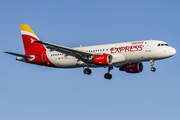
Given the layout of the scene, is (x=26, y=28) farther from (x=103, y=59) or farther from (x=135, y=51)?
(x=135, y=51)

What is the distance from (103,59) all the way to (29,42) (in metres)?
16.4

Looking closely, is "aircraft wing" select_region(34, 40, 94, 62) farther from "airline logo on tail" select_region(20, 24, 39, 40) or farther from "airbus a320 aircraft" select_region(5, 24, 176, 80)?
"airline logo on tail" select_region(20, 24, 39, 40)

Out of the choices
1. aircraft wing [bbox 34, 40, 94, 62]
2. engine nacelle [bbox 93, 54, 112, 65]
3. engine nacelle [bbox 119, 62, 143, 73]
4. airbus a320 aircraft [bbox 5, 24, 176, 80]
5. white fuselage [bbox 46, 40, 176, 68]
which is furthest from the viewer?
engine nacelle [bbox 119, 62, 143, 73]

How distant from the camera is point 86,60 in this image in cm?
4706

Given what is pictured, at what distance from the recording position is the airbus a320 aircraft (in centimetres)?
4431

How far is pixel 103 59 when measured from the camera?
44.9 metres

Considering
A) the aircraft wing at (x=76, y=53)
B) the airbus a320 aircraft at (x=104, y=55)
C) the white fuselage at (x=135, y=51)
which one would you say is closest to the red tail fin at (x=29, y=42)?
the airbus a320 aircraft at (x=104, y=55)

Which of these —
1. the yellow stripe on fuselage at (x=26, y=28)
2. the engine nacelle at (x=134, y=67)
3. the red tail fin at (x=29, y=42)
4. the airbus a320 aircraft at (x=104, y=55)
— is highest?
the yellow stripe on fuselage at (x=26, y=28)

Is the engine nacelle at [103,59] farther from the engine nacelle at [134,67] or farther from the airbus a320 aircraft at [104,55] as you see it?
the engine nacelle at [134,67]

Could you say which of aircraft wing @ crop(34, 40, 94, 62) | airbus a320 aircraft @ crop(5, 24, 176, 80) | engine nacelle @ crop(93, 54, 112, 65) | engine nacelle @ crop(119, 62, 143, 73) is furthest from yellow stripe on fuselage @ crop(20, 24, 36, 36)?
engine nacelle @ crop(119, 62, 143, 73)

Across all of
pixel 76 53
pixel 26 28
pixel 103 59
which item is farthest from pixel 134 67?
pixel 26 28

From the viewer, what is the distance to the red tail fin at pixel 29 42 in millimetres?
53719

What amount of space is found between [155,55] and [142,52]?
1892mm

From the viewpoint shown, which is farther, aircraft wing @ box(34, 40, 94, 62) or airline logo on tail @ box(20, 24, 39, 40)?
airline logo on tail @ box(20, 24, 39, 40)
